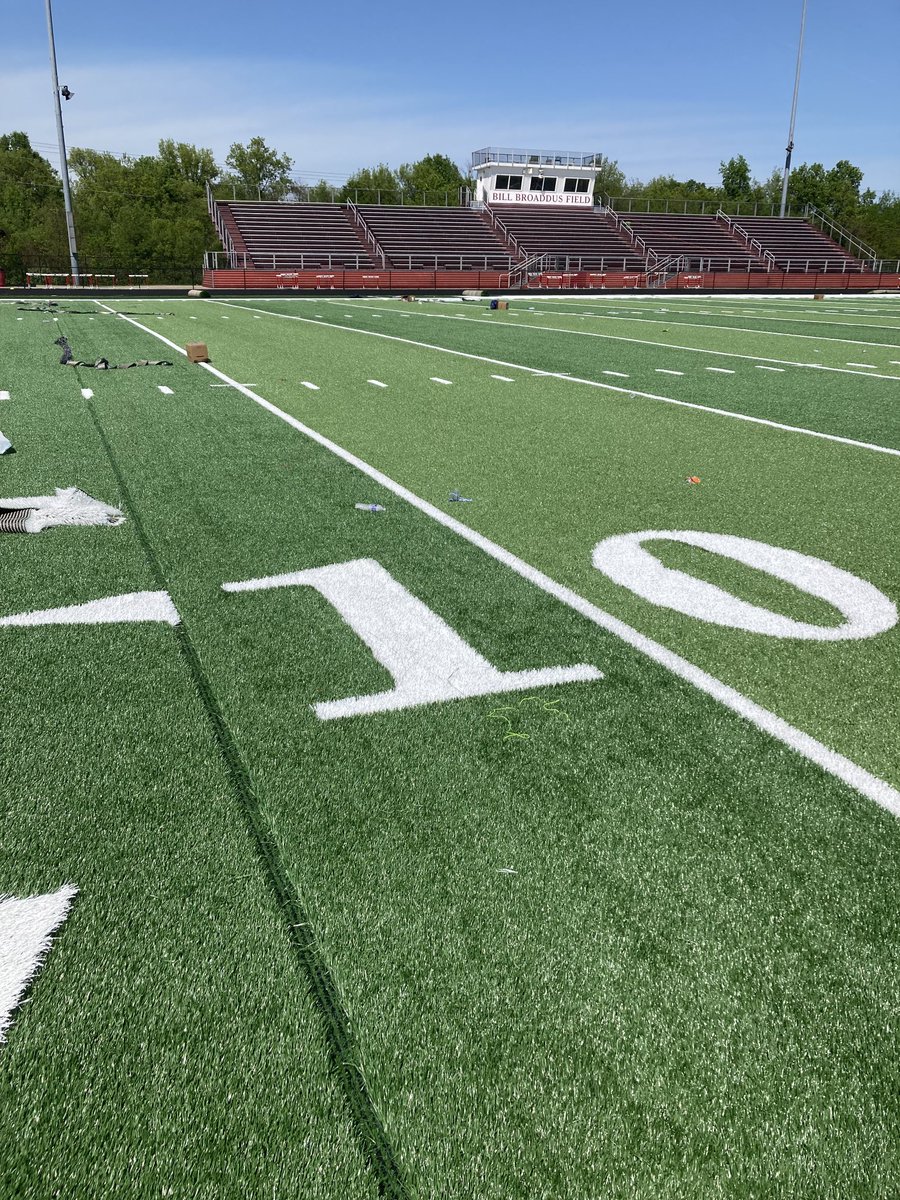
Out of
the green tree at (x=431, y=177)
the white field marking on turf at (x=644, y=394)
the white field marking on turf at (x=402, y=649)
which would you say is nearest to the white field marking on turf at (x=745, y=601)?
the white field marking on turf at (x=402, y=649)

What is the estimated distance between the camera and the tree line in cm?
5325

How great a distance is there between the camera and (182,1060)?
5.40ft

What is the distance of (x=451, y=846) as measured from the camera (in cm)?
224

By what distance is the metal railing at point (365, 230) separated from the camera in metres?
46.9

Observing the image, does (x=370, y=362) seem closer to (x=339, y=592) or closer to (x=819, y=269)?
(x=339, y=592)

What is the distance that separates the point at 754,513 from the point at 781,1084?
13.3 feet

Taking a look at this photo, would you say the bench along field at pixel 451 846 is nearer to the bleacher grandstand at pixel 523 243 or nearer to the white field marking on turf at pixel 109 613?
the white field marking on turf at pixel 109 613

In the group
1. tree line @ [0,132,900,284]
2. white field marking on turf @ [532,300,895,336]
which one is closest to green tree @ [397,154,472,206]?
tree line @ [0,132,900,284]

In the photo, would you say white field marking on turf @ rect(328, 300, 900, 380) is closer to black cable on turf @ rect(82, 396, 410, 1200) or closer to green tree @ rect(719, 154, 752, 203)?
black cable on turf @ rect(82, 396, 410, 1200)

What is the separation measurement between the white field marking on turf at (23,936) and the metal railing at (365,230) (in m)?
47.6

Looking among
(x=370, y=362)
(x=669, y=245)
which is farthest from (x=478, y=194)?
(x=370, y=362)

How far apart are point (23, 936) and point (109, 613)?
1.91 metres

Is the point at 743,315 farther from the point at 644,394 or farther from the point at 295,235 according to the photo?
the point at 295,235

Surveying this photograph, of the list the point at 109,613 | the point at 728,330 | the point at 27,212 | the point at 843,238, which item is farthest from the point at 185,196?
the point at 109,613
